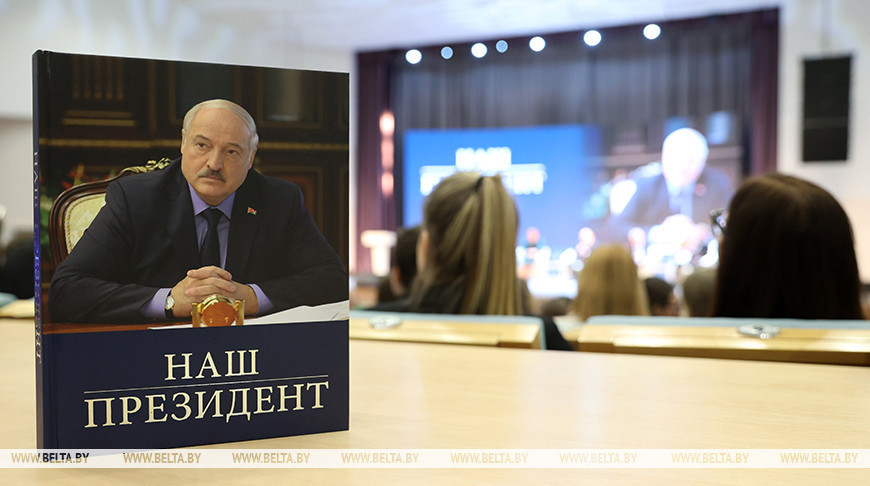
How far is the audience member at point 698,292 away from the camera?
2.13 meters

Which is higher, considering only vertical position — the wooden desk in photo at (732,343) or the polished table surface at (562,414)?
the polished table surface at (562,414)

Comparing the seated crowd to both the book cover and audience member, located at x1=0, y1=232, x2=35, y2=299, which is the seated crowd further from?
audience member, located at x1=0, y1=232, x2=35, y2=299

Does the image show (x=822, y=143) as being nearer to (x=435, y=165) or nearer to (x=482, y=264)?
(x=435, y=165)

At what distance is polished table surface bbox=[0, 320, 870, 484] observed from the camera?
0.30 metres

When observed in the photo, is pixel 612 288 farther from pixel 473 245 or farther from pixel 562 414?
pixel 562 414

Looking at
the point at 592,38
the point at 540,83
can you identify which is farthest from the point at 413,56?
the point at 592,38

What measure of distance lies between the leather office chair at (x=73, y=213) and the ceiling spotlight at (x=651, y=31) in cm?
651

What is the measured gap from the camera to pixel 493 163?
6.80 metres

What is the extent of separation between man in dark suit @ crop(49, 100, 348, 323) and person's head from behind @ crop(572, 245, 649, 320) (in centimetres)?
198

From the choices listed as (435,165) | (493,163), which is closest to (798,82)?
(493,163)

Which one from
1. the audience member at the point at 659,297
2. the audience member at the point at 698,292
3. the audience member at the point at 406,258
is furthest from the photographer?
the audience member at the point at 659,297

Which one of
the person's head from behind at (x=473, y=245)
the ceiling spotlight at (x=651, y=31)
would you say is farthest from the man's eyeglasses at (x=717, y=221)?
the ceiling spotlight at (x=651, y=31)

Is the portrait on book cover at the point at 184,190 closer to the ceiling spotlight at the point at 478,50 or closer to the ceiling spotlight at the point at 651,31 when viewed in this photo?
the ceiling spotlight at the point at 651,31

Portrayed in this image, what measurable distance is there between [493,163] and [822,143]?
9.51 feet
